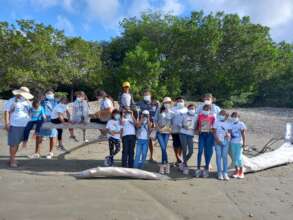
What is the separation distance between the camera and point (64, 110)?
13.0 metres

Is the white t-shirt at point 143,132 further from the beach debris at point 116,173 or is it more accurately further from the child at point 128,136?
the beach debris at point 116,173

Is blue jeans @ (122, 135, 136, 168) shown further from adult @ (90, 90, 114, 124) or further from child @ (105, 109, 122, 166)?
adult @ (90, 90, 114, 124)

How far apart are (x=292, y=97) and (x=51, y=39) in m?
22.0

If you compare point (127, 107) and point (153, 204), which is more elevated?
point (127, 107)

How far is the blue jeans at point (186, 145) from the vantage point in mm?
11414

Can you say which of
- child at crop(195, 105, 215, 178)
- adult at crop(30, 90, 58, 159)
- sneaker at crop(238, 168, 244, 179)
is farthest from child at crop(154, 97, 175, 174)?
adult at crop(30, 90, 58, 159)

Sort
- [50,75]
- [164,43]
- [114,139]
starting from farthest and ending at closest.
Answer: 1. [164,43]
2. [50,75]
3. [114,139]

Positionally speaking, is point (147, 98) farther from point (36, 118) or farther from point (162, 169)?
point (36, 118)

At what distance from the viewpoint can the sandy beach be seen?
7891 mm

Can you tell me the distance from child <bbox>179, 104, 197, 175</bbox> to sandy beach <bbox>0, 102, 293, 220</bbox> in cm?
45

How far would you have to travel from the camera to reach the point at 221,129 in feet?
36.1

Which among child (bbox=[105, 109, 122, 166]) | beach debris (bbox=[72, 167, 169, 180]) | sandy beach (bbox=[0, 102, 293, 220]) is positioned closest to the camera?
sandy beach (bbox=[0, 102, 293, 220])

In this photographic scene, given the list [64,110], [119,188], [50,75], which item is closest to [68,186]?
[119,188]

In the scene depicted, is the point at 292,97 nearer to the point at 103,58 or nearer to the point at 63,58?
the point at 103,58
